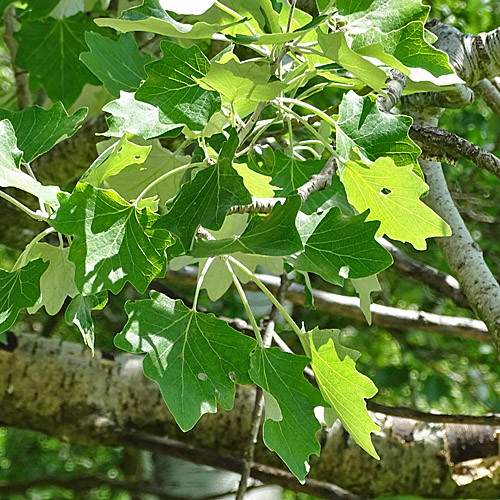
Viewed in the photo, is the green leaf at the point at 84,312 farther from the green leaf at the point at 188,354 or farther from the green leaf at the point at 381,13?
the green leaf at the point at 381,13

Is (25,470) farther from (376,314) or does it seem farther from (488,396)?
(376,314)

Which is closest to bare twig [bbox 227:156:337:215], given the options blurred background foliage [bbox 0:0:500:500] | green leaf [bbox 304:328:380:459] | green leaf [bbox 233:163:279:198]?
green leaf [bbox 233:163:279:198]

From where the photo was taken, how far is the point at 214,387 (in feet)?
A: 1.96

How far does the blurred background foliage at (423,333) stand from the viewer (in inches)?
82.0

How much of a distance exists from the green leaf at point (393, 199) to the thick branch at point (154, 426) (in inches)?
31.6

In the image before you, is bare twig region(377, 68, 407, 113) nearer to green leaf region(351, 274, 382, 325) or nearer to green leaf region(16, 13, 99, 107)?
green leaf region(351, 274, 382, 325)

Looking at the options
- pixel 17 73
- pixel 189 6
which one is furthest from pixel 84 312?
pixel 17 73

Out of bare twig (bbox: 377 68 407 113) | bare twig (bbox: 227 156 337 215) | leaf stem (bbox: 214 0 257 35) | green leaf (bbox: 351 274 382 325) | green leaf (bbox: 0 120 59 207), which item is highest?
leaf stem (bbox: 214 0 257 35)

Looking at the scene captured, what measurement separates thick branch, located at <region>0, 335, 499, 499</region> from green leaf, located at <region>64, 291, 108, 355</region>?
75 cm

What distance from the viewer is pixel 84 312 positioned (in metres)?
0.63

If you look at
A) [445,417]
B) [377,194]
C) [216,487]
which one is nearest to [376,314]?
[445,417]

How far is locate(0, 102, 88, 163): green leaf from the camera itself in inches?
26.4

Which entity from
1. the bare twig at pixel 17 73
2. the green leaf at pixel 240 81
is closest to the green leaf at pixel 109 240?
the green leaf at pixel 240 81

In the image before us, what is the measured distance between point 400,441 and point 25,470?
2394 mm
